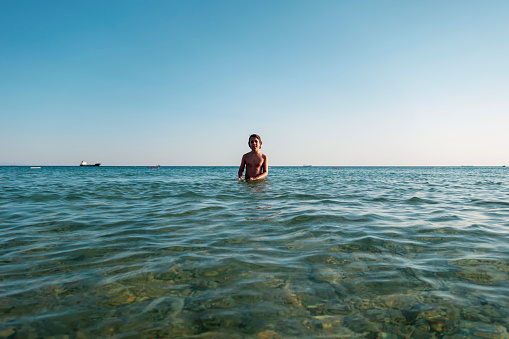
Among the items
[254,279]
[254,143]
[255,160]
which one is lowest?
[254,279]

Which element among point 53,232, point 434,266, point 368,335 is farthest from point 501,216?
point 53,232

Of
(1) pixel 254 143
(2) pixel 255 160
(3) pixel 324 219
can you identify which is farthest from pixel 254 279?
(2) pixel 255 160

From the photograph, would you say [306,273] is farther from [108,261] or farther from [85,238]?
[85,238]

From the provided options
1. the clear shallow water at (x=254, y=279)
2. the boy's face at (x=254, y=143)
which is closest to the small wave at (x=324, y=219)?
the clear shallow water at (x=254, y=279)

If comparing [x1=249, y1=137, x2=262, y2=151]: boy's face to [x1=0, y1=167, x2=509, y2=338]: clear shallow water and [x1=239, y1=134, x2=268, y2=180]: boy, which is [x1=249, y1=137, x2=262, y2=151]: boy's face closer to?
[x1=239, y1=134, x2=268, y2=180]: boy

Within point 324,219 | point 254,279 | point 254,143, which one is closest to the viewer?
point 254,279

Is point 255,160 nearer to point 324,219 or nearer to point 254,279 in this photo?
point 324,219

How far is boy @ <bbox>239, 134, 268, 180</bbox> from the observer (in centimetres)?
1124

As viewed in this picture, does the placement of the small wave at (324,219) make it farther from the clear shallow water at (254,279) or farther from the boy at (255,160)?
the boy at (255,160)

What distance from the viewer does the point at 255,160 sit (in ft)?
38.4

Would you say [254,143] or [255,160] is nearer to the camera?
[254,143]

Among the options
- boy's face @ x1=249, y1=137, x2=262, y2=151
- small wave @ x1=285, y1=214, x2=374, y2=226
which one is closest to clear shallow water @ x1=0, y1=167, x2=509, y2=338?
small wave @ x1=285, y1=214, x2=374, y2=226

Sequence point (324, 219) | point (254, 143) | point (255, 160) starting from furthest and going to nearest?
point (255, 160) → point (254, 143) → point (324, 219)

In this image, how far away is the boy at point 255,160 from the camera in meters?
11.2
